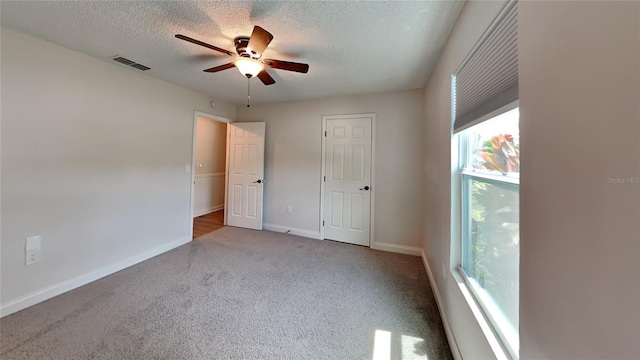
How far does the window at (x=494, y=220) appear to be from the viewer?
97 centimetres

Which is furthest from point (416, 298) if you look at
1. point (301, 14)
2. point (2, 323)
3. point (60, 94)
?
point (60, 94)

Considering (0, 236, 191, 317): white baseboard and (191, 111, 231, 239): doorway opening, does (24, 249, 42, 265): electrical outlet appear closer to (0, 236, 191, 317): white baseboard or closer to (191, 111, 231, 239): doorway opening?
(0, 236, 191, 317): white baseboard

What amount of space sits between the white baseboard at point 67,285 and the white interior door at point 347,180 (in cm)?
248

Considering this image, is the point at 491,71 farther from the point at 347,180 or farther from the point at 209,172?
the point at 209,172

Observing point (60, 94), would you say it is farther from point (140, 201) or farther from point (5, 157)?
point (140, 201)

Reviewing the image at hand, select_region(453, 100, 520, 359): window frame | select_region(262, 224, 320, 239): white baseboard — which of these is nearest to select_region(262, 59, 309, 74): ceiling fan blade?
select_region(453, 100, 520, 359): window frame

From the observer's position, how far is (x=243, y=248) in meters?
3.22

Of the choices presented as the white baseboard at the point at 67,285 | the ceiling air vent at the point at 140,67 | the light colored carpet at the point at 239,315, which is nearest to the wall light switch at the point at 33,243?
the white baseboard at the point at 67,285

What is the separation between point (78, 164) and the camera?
2236mm

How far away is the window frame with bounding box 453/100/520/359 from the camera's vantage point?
0.95 metres

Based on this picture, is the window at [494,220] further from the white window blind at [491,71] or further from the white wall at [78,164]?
the white wall at [78,164]

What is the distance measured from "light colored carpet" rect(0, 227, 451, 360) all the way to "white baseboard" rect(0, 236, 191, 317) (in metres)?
0.07

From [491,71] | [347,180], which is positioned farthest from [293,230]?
[491,71]

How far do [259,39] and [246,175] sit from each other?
2847 mm
